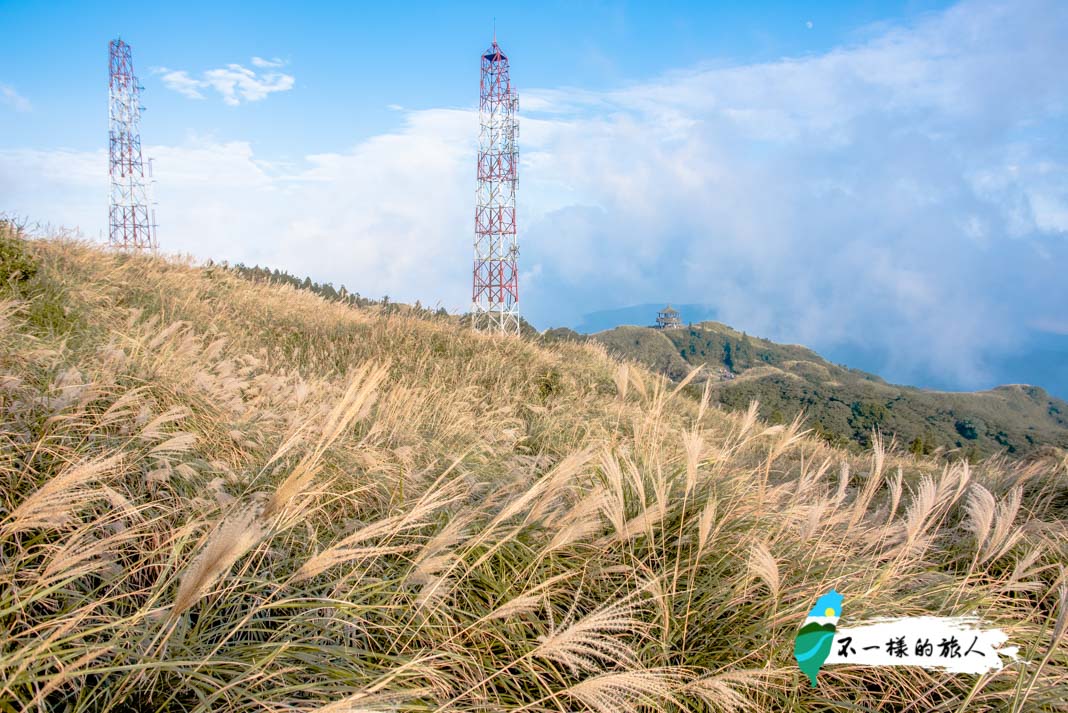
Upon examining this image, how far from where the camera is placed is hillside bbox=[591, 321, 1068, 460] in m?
30.4

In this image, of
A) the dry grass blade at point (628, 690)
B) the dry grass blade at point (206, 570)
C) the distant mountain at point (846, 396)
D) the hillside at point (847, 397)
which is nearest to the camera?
the dry grass blade at point (206, 570)

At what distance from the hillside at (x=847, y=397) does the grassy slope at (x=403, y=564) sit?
1741 centimetres

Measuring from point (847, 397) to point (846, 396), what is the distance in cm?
123

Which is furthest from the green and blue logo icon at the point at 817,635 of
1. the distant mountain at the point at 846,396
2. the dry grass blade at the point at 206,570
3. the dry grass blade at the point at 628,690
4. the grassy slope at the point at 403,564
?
the distant mountain at the point at 846,396

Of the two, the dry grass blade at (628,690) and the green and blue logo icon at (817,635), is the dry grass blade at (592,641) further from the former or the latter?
the green and blue logo icon at (817,635)

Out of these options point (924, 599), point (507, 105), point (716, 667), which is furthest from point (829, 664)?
point (507, 105)

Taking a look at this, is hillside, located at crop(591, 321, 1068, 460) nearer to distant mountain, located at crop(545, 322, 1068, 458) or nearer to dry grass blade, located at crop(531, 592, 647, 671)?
distant mountain, located at crop(545, 322, 1068, 458)

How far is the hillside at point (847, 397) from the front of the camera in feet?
99.8

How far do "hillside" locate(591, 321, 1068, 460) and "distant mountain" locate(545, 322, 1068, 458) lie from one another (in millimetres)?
85

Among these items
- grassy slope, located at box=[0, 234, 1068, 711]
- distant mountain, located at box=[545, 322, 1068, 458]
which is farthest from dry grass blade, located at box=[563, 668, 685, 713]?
distant mountain, located at box=[545, 322, 1068, 458]

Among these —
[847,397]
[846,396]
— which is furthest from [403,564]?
[846,396]

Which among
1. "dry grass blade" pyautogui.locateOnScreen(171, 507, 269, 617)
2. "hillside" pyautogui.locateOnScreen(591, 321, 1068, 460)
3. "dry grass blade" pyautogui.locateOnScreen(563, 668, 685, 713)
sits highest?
"dry grass blade" pyautogui.locateOnScreen(171, 507, 269, 617)

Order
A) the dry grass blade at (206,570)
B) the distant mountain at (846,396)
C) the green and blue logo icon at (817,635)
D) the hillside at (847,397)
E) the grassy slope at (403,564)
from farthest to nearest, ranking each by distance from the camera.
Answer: the hillside at (847,397) < the distant mountain at (846,396) < the green and blue logo icon at (817,635) < the grassy slope at (403,564) < the dry grass blade at (206,570)

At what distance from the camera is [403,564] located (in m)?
2.41
